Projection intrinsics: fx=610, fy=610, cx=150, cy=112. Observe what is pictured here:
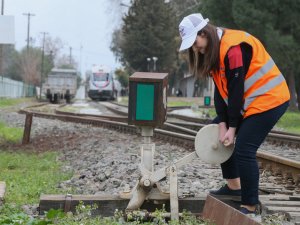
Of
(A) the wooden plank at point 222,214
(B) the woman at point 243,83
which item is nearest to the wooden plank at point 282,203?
(B) the woman at point 243,83

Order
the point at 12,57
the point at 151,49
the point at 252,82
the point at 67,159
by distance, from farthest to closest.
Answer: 1. the point at 12,57
2. the point at 151,49
3. the point at 67,159
4. the point at 252,82

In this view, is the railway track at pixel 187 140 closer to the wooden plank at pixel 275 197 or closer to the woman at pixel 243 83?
the wooden plank at pixel 275 197

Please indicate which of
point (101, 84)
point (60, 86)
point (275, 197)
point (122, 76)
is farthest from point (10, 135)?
point (122, 76)

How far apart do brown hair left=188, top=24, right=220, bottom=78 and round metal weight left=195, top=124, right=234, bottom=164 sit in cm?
46

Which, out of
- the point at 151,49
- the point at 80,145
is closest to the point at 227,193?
the point at 80,145

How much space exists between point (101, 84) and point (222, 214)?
55701 millimetres

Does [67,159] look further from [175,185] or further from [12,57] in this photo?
[12,57]

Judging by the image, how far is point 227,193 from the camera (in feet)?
17.6

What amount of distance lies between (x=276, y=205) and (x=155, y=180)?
102cm

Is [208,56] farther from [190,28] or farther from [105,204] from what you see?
[105,204]

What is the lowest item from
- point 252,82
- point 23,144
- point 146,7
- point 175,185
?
point 23,144

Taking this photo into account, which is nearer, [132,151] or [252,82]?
[252,82]

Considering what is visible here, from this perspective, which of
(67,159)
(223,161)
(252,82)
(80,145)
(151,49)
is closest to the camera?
(252,82)

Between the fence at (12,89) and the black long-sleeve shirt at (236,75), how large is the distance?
5399 centimetres
